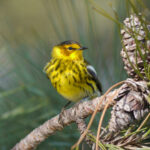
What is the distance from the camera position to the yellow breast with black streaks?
1381mm

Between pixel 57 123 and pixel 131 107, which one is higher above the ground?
pixel 131 107

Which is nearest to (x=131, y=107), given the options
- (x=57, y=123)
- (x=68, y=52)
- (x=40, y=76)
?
(x=57, y=123)

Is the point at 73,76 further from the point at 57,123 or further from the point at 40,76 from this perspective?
the point at 57,123

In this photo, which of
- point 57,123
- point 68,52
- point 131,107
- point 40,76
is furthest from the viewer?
point 68,52

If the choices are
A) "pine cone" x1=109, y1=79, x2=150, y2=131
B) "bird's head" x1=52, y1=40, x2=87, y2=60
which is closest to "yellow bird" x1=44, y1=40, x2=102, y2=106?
"bird's head" x1=52, y1=40, x2=87, y2=60

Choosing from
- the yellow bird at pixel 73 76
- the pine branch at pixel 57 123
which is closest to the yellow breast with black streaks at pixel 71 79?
the yellow bird at pixel 73 76

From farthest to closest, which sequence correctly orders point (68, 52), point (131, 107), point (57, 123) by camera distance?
Answer: point (68, 52), point (57, 123), point (131, 107)

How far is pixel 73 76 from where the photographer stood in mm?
1394

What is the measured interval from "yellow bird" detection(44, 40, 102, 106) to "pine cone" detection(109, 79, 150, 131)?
2.37ft

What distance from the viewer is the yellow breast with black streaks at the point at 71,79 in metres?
1.38

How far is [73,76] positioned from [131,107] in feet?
2.72

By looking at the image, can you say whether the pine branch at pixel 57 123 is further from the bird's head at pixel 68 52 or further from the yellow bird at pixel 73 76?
the bird's head at pixel 68 52

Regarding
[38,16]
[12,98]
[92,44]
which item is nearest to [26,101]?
[12,98]

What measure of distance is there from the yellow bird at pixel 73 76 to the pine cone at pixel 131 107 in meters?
0.72
